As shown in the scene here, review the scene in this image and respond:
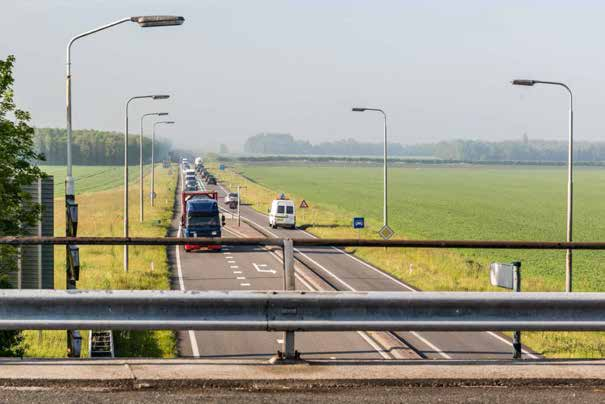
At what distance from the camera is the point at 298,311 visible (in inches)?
284

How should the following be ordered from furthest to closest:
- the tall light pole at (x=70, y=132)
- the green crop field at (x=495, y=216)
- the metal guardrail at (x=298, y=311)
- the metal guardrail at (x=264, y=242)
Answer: the green crop field at (x=495, y=216) → the tall light pole at (x=70, y=132) → the metal guardrail at (x=264, y=242) → the metal guardrail at (x=298, y=311)

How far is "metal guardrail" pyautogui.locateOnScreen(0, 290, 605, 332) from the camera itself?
278 inches

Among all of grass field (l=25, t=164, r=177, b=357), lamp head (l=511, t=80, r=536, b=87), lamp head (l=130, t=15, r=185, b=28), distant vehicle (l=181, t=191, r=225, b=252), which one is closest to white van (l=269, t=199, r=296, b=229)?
grass field (l=25, t=164, r=177, b=357)

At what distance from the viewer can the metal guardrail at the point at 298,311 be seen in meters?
7.05

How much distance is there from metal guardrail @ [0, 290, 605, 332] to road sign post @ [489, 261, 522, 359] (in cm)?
43

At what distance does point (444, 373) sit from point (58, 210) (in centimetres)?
10169

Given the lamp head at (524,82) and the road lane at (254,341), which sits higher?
the lamp head at (524,82)

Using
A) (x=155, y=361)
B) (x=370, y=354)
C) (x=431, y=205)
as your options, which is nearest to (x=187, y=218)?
(x=370, y=354)

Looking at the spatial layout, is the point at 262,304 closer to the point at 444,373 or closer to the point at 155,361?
the point at 155,361

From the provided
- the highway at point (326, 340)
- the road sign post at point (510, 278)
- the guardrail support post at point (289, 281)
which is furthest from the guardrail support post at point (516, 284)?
the highway at point (326, 340)

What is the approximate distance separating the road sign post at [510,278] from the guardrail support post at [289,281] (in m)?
2.03

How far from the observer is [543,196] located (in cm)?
14488

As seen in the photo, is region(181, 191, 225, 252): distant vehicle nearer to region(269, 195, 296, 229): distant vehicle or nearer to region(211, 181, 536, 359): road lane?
region(211, 181, 536, 359): road lane

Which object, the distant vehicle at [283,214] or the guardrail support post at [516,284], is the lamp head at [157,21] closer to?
the guardrail support post at [516,284]
